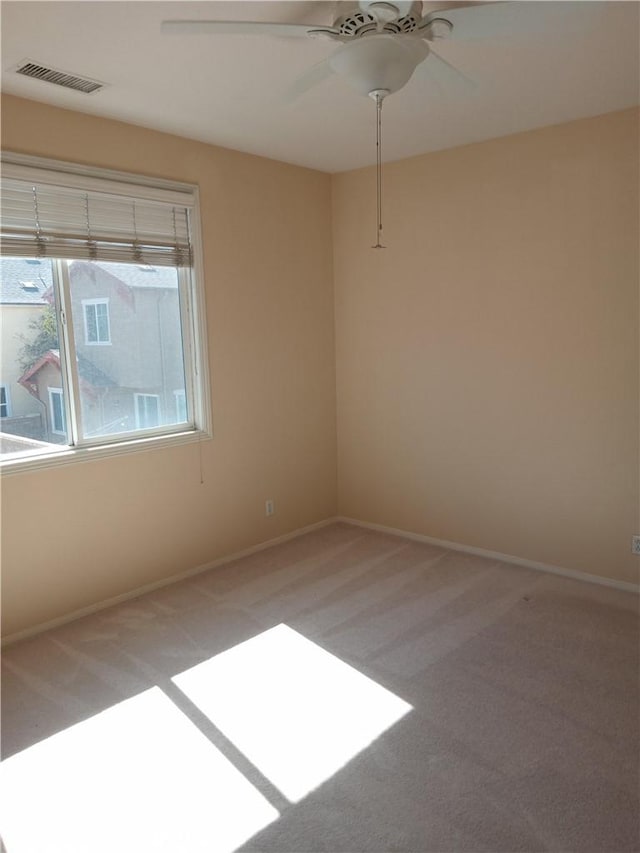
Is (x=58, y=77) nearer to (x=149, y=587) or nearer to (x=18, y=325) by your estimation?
(x=18, y=325)

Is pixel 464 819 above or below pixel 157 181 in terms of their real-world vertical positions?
below

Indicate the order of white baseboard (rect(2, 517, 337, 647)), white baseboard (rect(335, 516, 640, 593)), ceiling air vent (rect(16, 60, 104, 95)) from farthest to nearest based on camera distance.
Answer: white baseboard (rect(335, 516, 640, 593)) < white baseboard (rect(2, 517, 337, 647)) < ceiling air vent (rect(16, 60, 104, 95))

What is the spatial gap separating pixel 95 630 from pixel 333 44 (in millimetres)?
2884

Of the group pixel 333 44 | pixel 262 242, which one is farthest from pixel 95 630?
pixel 333 44

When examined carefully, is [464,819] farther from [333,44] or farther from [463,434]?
[333,44]

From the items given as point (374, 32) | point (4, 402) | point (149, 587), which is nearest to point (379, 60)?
point (374, 32)

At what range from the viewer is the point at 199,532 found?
3857 mm

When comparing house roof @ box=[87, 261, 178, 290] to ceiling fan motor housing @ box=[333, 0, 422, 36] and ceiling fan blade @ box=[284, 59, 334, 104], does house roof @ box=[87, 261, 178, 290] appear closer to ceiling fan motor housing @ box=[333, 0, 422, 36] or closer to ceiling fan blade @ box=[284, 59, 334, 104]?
ceiling fan blade @ box=[284, 59, 334, 104]

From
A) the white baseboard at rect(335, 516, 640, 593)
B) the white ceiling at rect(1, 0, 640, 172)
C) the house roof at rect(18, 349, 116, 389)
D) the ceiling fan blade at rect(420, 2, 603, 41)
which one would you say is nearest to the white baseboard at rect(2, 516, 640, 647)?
the white baseboard at rect(335, 516, 640, 593)

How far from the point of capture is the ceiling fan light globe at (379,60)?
6.42 feet

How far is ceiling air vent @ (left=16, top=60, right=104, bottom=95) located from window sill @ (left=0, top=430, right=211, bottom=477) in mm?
1706

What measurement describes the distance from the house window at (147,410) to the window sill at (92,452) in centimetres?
8

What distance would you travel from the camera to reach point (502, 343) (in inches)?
149

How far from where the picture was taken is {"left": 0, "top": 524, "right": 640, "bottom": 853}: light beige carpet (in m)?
1.94
